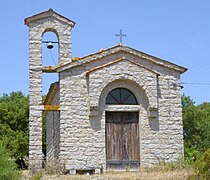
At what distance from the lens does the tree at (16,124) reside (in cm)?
3794

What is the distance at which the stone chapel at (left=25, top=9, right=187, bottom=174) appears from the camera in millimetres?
21109

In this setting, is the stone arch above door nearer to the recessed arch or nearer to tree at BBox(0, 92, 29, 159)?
the recessed arch

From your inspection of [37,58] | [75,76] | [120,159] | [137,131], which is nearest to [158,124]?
[137,131]

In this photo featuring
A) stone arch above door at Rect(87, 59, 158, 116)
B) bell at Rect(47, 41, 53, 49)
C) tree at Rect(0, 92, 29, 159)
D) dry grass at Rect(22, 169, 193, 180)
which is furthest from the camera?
tree at Rect(0, 92, 29, 159)

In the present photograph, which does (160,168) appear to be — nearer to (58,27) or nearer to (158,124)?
(158,124)

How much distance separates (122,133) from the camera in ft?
71.7

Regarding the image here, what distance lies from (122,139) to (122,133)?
270 millimetres

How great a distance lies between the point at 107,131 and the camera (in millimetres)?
21625

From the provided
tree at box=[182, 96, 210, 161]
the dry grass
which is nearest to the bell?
the dry grass

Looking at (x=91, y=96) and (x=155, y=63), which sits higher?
(x=155, y=63)

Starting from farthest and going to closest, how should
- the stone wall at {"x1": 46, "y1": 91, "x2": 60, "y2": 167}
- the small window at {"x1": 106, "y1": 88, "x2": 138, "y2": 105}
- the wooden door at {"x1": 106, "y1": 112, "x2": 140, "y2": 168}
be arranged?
the small window at {"x1": 106, "y1": 88, "x2": 138, "y2": 105} → the wooden door at {"x1": 106, "y1": 112, "x2": 140, "y2": 168} → the stone wall at {"x1": 46, "y1": 91, "x2": 60, "y2": 167}

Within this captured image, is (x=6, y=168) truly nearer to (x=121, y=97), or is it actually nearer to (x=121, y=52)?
(x=121, y=97)

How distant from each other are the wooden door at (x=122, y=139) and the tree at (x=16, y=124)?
16927mm

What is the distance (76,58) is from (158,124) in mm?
4792
